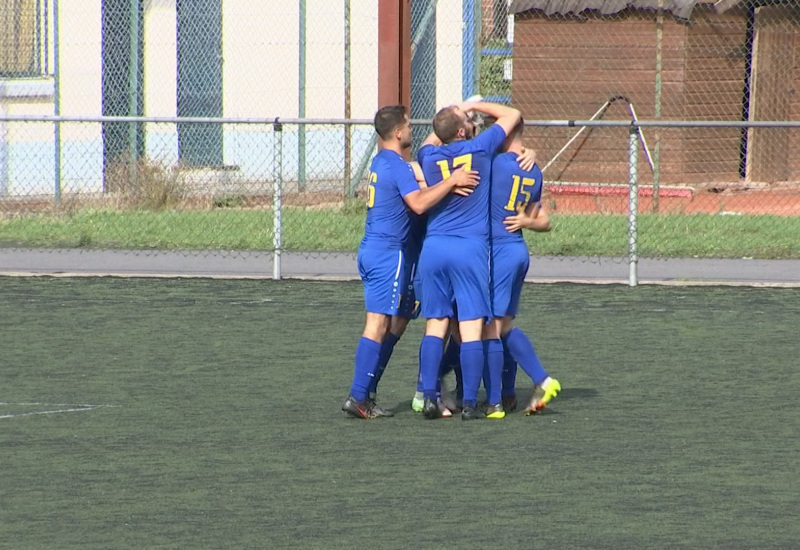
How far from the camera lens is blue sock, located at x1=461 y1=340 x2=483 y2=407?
8.14m

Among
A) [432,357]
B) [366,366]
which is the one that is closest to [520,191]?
[432,357]

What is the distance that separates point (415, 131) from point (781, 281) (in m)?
9.08

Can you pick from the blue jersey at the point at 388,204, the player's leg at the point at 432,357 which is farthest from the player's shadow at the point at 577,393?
the blue jersey at the point at 388,204

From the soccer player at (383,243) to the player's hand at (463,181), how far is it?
0.23 m

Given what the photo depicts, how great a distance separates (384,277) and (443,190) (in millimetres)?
596

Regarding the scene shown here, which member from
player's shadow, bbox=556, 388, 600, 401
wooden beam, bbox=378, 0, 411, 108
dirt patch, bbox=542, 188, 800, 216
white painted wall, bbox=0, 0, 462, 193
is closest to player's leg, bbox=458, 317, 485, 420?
player's shadow, bbox=556, 388, 600, 401

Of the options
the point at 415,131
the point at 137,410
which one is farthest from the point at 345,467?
the point at 415,131

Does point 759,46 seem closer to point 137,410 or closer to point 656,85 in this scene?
point 656,85

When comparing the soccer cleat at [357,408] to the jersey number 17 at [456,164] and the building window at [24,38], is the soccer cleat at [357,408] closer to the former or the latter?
the jersey number 17 at [456,164]

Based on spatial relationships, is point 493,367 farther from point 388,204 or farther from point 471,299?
point 388,204

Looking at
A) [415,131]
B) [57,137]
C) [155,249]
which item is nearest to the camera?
[155,249]

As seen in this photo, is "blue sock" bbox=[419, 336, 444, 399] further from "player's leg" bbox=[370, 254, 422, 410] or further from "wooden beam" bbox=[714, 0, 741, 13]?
"wooden beam" bbox=[714, 0, 741, 13]

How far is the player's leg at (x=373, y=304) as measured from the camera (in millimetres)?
8227

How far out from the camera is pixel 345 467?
7.16 meters
